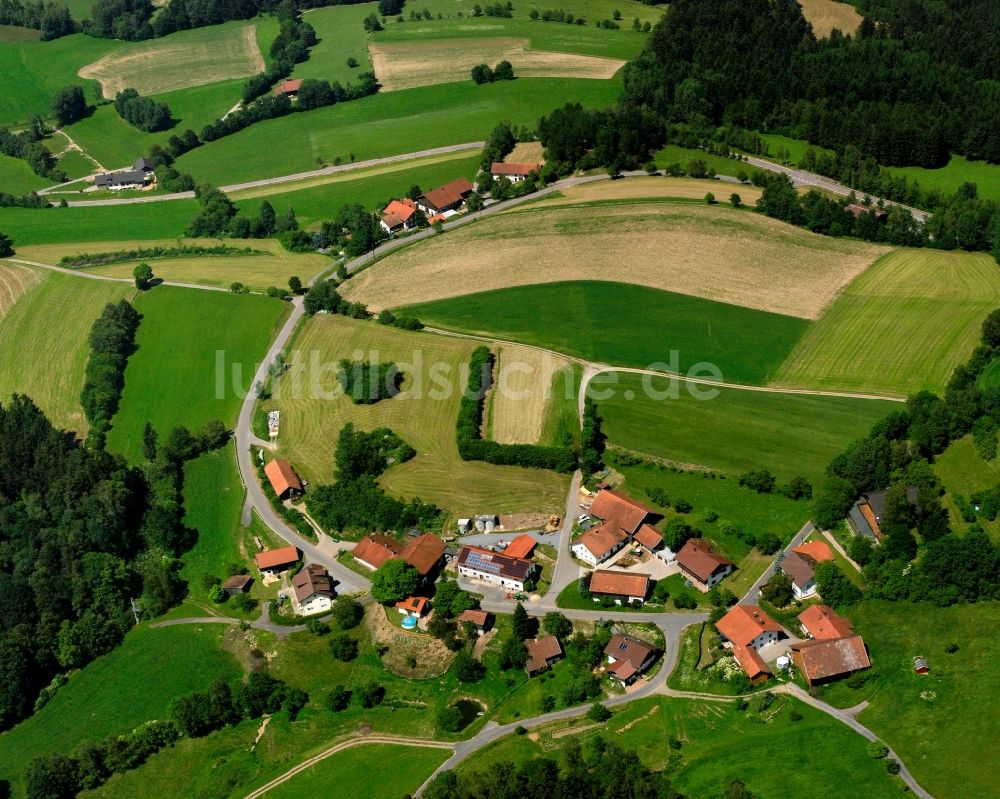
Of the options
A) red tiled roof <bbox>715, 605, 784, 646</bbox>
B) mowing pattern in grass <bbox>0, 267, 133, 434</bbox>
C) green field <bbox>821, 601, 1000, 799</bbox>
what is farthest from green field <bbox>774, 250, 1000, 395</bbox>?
mowing pattern in grass <bbox>0, 267, 133, 434</bbox>

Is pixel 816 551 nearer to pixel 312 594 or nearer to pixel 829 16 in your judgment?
pixel 312 594

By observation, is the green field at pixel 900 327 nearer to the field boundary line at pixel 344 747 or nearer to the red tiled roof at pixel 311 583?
the red tiled roof at pixel 311 583

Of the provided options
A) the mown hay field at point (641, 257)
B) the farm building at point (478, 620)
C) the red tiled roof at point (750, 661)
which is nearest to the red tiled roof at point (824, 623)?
the red tiled roof at point (750, 661)

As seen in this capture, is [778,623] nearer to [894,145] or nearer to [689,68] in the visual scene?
[894,145]

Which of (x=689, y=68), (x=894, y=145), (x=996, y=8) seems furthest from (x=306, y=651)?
(x=996, y=8)

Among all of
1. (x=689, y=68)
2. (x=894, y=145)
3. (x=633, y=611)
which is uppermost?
(x=689, y=68)

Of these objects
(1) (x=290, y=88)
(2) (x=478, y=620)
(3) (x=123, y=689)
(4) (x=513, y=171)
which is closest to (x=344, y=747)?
(2) (x=478, y=620)

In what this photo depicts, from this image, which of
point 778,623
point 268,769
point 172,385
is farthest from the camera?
point 172,385
